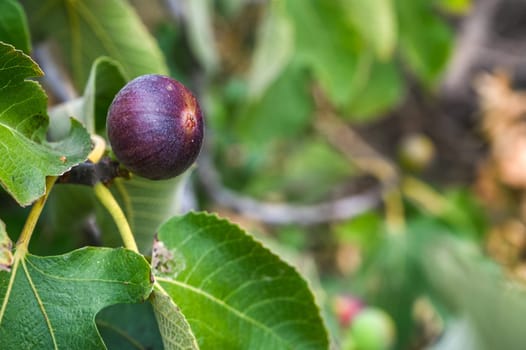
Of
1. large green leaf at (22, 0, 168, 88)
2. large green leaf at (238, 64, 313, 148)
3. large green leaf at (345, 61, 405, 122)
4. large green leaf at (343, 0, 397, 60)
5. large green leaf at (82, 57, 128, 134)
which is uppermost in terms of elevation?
large green leaf at (345, 61, 405, 122)

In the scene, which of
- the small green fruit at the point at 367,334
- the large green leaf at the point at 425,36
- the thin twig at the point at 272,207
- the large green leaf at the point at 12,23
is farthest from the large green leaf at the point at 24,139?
the large green leaf at the point at 425,36

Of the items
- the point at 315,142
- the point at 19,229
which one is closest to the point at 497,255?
the point at 315,142

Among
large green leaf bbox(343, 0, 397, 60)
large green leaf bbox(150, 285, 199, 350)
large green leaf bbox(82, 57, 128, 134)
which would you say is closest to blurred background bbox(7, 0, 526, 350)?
large green leaf bbox(343, 0, 397, 60)

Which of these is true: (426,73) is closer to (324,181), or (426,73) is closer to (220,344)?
(324,181)

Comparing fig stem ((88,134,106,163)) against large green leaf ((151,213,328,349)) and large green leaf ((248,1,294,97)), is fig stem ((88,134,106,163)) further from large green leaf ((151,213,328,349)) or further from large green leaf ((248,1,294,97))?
large green leaf ((248,1,294,97))

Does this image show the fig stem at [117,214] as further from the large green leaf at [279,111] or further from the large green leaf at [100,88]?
the large green leaf at [279,111]
